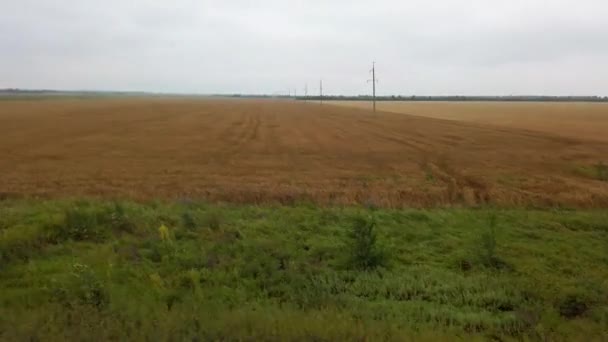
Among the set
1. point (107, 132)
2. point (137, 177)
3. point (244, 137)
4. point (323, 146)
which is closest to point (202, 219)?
point (137, 177)

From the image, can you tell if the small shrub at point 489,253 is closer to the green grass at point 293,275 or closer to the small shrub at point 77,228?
the green grass at point 293,275

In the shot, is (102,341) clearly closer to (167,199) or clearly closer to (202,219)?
(202,219)

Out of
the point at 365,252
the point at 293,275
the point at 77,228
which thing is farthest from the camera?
the point at 77,228

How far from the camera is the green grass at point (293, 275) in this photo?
222 inches

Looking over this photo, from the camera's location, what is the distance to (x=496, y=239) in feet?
33.4

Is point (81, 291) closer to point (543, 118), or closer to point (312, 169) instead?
point (312, 169)

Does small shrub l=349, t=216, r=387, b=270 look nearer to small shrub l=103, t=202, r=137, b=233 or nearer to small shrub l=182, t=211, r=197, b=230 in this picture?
small shrub l=182, t=211, r=197, b=230

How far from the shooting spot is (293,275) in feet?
25.3

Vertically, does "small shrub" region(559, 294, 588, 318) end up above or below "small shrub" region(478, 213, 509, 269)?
below

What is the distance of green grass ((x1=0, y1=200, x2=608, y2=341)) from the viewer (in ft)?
18.5

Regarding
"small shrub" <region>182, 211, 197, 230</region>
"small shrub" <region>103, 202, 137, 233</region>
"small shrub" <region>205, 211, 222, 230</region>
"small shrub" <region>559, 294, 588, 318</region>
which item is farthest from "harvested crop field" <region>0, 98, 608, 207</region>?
"small shrub" <region>559, 294, 588, 318</region>

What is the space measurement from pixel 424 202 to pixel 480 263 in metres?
6.02

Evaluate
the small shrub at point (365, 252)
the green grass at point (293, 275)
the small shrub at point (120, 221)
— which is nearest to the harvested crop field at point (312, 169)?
the green grass at point (293, 275)

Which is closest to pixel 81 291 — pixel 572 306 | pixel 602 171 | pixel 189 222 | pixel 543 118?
pixel 189 222
